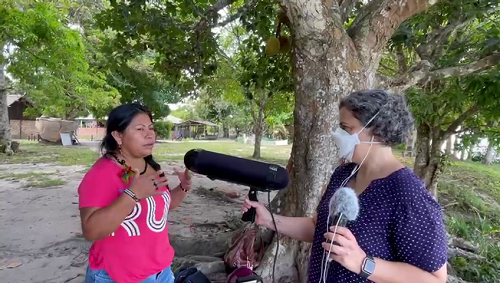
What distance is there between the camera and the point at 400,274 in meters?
1.06

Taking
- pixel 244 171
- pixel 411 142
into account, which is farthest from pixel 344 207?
pixel 411 142

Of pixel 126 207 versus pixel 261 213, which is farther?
pixel 261 213

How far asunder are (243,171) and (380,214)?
574mm

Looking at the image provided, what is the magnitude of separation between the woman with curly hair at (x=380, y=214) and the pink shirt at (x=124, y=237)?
790 mm

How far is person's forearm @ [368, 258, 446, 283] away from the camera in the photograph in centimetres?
105

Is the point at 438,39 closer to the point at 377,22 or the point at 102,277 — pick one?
the point at 377,22

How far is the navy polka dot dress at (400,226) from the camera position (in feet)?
3.44

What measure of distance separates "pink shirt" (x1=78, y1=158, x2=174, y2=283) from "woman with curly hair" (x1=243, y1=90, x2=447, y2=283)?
79 cm

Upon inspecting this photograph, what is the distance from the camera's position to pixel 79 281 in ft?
9.80

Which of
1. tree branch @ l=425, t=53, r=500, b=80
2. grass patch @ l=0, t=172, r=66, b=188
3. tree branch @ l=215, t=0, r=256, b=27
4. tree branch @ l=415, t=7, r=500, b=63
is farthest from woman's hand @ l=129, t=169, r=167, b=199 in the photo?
grass patch @ l=0, t=172, r=66, b=188

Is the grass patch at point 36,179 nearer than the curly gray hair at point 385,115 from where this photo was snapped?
No

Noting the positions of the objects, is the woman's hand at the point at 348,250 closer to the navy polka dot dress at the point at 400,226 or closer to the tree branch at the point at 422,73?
the navy polka dot dress at the point at 400,226

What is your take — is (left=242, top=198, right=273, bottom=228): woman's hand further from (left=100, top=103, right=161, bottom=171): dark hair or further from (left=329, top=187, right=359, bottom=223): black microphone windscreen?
(left=100, top=103, right=161, bottom=171): dark hair

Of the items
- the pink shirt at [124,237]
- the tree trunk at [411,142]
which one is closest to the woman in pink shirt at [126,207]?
the pink shirt at [124,237]
